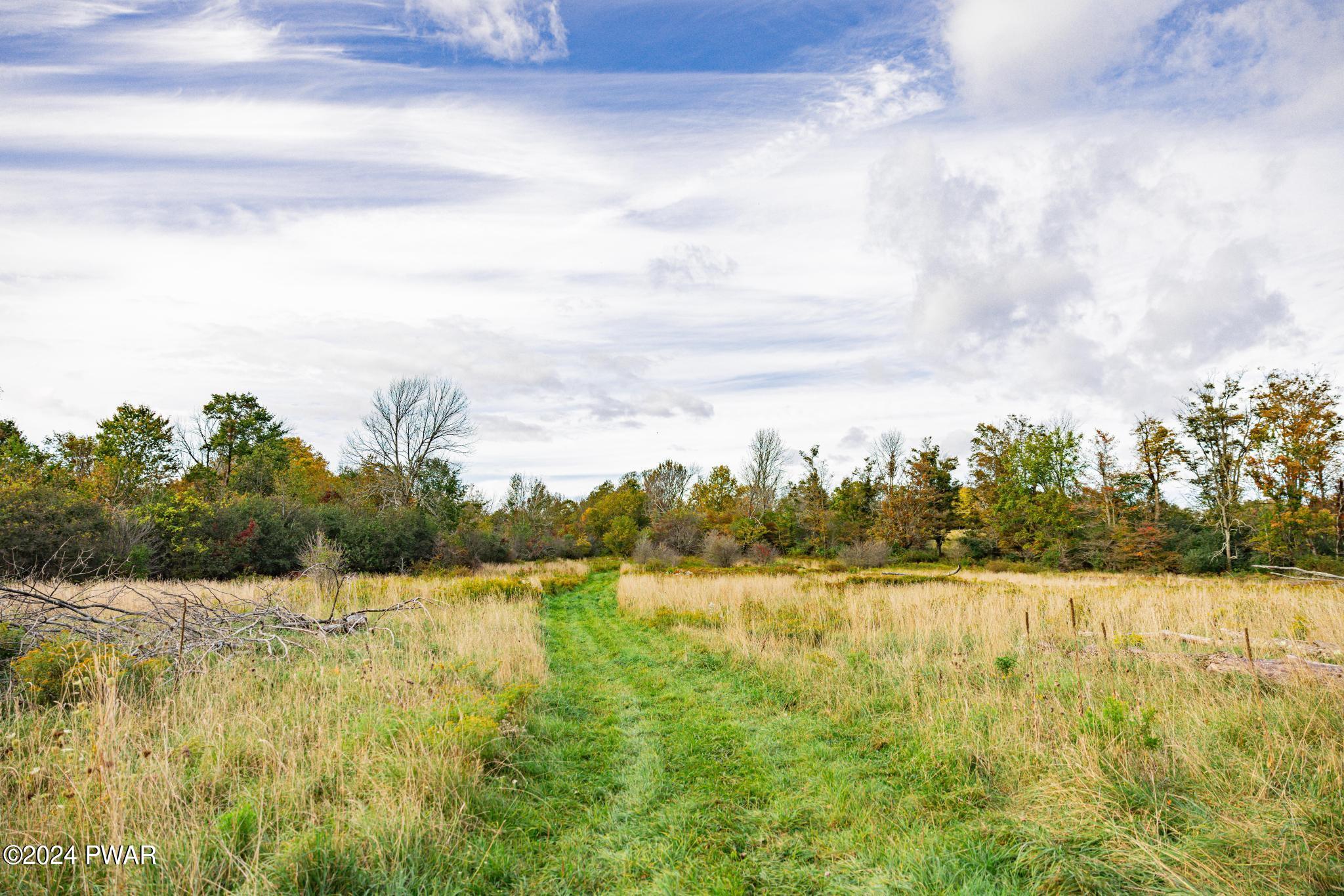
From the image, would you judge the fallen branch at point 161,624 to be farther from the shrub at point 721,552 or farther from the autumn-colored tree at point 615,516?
the autumn-colored tree at point 615,516

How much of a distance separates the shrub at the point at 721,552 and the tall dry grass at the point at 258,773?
29.6 m

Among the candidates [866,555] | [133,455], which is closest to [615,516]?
[866,555]

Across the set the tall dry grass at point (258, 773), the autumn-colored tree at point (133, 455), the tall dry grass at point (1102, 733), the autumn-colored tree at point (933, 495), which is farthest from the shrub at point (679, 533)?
the tall dry grass at point (258, 773)

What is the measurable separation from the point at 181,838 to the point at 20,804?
1478 millimetres

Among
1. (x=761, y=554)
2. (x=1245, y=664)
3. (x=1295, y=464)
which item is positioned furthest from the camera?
(x=761, y=554)

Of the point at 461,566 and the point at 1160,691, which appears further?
the point at 461,566

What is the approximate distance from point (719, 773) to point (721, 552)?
31277 millimetres

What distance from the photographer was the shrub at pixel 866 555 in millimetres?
35375

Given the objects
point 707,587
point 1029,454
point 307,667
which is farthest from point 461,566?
point 1029,454

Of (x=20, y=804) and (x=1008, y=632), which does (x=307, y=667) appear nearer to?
(x=20, y=804)

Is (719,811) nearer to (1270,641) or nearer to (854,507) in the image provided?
(1270,641)

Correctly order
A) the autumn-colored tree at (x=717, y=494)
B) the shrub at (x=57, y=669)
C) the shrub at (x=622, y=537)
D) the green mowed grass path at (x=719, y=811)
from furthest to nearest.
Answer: the autumn-colored tree at (x=717, y=494), the shrub at (x=622, y=537), the shrub at (x=57, y=669), the green mowed grass path at (x=719, y=811)

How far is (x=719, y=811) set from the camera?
15.2ft

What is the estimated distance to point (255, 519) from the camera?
2564 cm
